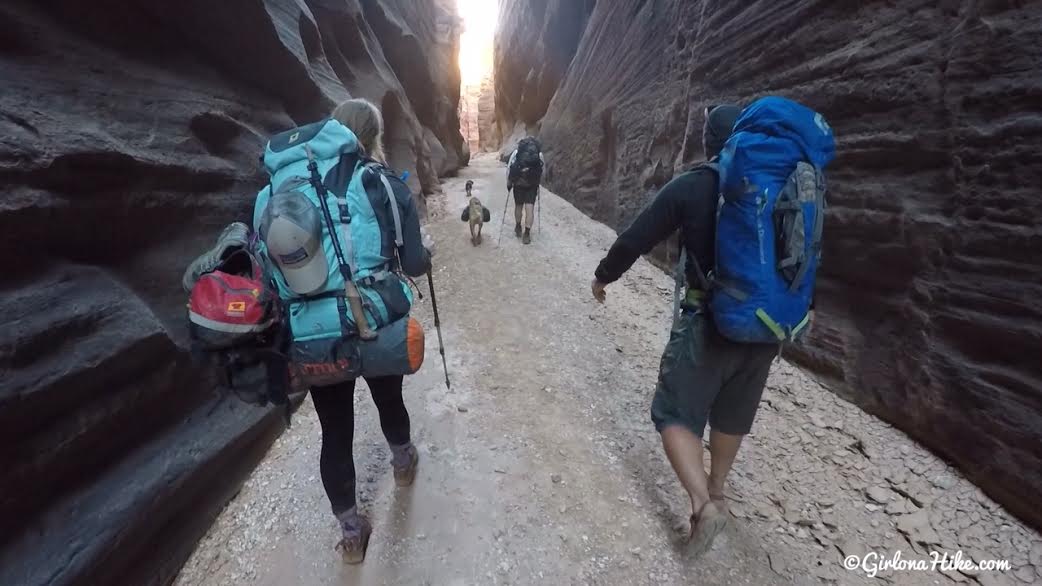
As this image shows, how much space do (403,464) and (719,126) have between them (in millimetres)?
2991

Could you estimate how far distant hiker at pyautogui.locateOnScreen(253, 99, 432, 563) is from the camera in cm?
192

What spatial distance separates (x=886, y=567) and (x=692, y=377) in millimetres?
1586

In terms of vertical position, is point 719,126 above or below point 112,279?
above

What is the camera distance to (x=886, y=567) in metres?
2.45

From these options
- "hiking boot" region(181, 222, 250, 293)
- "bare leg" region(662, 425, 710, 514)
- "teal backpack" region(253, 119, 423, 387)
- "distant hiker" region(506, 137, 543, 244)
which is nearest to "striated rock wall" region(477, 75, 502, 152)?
"distant hiker" region(506, 137, 543, 244)

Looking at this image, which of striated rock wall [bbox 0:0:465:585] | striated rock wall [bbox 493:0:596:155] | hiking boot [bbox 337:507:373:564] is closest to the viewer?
striated rock wall [bbox 0:0:465:585]

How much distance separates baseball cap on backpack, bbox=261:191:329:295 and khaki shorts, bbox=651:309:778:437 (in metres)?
1.98

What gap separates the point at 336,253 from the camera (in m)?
2.01

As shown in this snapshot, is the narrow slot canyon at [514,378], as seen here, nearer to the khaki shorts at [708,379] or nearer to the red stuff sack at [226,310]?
the red stuff sack at [226,310]

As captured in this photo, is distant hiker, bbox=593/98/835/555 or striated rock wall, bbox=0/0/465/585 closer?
striated rock wall, bbox=0/0/465/585

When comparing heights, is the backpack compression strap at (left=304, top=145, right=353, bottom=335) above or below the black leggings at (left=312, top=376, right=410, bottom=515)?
above

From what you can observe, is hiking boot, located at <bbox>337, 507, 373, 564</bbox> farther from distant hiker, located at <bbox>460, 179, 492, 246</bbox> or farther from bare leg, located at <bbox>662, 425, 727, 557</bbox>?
distant hiker, located at <bbox>460, 179, 492, 246</bbox>

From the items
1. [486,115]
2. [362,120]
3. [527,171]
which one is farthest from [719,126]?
[486,115]

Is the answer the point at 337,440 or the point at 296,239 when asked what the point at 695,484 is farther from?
the point at 296,239
